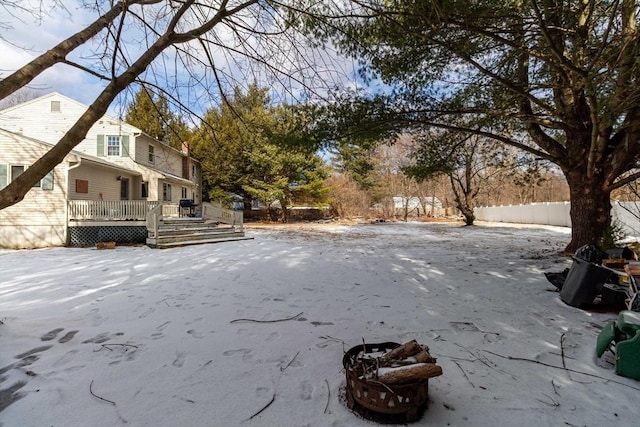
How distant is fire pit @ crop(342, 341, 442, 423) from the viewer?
Result: 182cm

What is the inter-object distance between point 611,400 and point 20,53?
19.4 feet

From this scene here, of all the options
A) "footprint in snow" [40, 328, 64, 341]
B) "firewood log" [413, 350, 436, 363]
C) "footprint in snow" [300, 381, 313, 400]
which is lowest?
"footprint in snow" [40, 328, 64, 341]

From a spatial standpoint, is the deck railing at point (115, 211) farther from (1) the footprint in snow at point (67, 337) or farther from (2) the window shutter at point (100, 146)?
(1) the footprint in snow at point (67, 337)

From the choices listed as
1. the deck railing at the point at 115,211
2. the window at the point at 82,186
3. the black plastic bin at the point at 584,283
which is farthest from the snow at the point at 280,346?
the window at the point at 82,186

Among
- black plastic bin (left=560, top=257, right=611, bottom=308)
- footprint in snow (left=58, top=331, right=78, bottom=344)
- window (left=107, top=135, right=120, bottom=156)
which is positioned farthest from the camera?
window (left=107, top=135, right=120, bottom=156)

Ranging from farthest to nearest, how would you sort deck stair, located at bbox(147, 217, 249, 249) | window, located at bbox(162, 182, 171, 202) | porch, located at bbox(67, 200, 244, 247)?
window, located at bbox(162, 182, 171, 202)
porch, located at bbox(67, 200, 244, 247)
deck stair, located at bbox(147, 217, 249, 249)

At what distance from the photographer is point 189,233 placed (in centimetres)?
1144

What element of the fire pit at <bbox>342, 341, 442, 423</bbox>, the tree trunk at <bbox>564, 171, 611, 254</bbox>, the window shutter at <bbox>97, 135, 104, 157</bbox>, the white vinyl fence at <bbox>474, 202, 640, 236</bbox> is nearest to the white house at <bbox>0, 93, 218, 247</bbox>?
the window shutter at <bbox>97, 135, 104, 157</bbox>

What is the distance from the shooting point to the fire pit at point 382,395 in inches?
71.5

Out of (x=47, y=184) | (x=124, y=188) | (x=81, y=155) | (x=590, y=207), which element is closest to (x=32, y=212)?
(x=47, y=184)

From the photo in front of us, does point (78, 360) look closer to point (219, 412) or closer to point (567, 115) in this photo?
point (219, 412)

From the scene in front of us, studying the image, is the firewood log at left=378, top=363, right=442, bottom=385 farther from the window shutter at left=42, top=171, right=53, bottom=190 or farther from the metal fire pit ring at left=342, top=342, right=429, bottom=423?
the window shutter at left=42, top=171, right=53, bottom=190

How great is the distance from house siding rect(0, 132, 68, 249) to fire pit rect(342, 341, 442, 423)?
1239 centimetres

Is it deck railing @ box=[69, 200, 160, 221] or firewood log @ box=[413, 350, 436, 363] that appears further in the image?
deck railing @ box=[69, 200, 160, 221]
